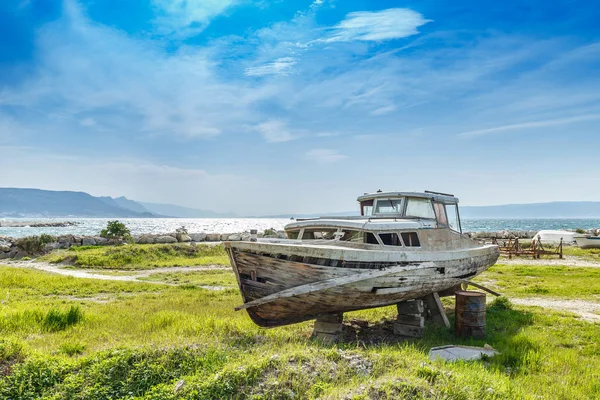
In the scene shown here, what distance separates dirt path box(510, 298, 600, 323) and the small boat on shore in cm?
2793

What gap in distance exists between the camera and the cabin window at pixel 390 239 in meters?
10.3

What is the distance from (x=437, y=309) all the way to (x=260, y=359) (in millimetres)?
6375

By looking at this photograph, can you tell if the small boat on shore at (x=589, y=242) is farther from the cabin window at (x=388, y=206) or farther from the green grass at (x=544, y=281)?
the cabin window at (x=388, y=206)

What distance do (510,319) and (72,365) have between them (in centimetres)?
1110

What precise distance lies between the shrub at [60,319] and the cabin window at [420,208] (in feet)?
31.3

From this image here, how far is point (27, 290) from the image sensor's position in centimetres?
1596

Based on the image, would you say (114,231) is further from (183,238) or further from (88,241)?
(183,238)

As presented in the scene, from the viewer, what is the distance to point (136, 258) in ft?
90.1

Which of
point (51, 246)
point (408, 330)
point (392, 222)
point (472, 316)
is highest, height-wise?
point (392, 222)

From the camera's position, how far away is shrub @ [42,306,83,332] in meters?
9.87

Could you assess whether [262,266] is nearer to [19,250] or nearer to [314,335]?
[314,335]

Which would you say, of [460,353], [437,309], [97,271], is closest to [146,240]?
[97,271]

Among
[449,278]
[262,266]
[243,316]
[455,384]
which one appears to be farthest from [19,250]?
[455,384]

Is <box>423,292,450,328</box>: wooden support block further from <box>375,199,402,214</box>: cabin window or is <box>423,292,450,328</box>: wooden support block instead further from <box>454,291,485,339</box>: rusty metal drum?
<box>375,199,402,214</box>: cabin window
